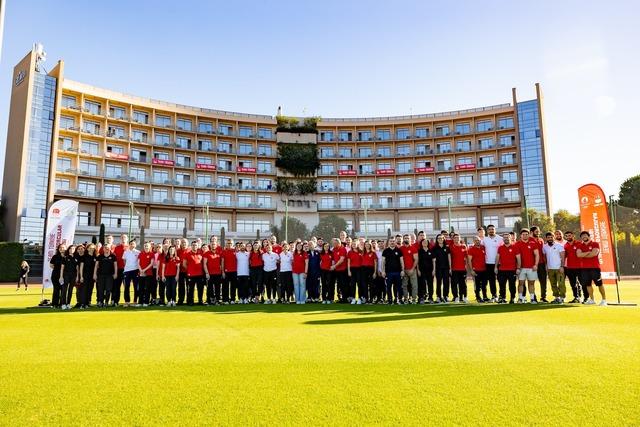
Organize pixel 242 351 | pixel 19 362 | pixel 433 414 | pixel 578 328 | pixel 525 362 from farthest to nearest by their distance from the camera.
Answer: pixel 578 328 → pixel 242 351 → pixel 19 362 → pixel 525 362 → pixel 433 414

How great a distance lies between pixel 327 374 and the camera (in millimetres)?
4168

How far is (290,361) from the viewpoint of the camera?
4.74 meters

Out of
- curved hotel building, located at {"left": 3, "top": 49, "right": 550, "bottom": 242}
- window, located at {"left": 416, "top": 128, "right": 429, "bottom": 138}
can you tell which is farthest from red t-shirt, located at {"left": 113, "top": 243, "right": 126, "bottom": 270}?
window, located at {"left": 416, "top": 128, "right": 429, "bottom": 138}

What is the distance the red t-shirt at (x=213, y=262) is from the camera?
13016mm

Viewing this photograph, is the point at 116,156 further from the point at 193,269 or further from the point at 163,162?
the point at 193,269

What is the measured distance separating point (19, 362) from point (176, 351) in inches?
68.1

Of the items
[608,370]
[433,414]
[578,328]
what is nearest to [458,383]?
[433,414]

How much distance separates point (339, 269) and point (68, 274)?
7.88m

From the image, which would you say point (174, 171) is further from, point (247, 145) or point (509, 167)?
point (509, 167)

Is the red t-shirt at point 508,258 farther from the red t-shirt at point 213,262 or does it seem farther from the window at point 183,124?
the window at point 183,124

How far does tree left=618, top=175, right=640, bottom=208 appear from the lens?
6056cm

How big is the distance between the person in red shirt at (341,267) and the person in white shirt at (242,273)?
276 cm

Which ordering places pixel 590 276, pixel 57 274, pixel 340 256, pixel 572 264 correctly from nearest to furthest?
pixel 590 276 < pixel 572 264 < pixel 57 274 < pixel 340 256

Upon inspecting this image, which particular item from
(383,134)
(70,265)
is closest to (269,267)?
(70,265)
